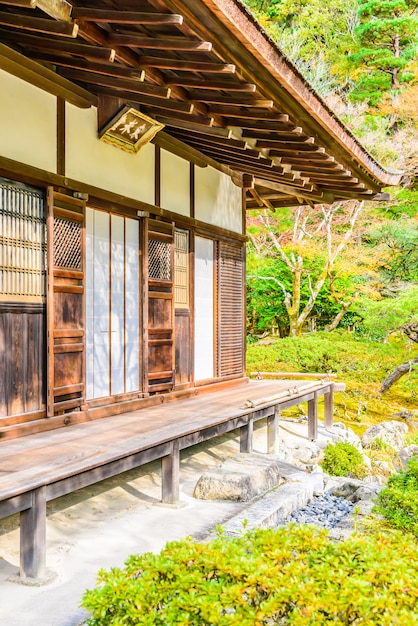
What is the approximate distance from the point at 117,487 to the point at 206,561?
3487 mm

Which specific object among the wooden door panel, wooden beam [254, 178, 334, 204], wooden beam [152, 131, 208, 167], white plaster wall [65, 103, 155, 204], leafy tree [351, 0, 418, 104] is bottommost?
the wooden door panel

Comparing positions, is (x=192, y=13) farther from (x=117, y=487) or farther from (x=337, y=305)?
(x=337, y=305)

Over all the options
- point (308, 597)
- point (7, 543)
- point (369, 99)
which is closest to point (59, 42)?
point (7, 543)

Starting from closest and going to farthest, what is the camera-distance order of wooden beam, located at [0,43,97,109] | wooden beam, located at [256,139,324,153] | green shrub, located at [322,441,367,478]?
wooden beam, located at [0,43,97,109] → wooden beam, located at [256,139,324,153] → green shrub, located at [322,441,367,478]

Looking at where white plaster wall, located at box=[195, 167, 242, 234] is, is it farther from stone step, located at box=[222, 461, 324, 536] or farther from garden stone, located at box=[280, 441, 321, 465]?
stone step, located at box=[222, 461, 324, 536]

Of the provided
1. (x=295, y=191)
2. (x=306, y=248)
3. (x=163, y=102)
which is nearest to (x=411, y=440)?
(x=295, y=191)

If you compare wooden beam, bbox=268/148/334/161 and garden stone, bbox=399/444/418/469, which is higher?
wooden beam, bbox=268/148/334/161

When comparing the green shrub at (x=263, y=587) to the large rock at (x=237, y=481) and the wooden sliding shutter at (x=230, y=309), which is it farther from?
the wooden sliding shutter at (x=230, y=309)

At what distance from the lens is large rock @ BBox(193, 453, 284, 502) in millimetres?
5164

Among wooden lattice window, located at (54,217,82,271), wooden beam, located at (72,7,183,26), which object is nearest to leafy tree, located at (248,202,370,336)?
wooden lattice window, located at (54,217,82,271)

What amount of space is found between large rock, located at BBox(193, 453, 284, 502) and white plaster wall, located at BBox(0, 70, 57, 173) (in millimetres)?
3048

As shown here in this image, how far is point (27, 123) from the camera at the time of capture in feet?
16.4

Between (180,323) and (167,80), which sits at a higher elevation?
(167,80)

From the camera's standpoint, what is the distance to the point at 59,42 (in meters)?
4.32
